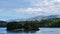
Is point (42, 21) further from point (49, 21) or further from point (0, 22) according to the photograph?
point (0, 22)

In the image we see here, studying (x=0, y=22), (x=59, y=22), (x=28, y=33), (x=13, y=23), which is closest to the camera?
(x=0, y=22)

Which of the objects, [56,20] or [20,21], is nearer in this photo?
[56,20]

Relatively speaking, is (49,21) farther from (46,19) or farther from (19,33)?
(19,33)

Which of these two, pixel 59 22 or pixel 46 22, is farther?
pixel 59 22

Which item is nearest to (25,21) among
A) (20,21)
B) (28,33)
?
(20,21)

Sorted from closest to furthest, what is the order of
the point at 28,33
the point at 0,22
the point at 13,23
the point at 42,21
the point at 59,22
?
the point at 0,22
the point at 42,21
the point at 59,22
the point at 13,23
the point at 28,33

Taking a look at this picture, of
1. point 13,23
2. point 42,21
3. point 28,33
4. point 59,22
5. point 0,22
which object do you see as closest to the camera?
point 0,22

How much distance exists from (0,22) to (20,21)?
326cm

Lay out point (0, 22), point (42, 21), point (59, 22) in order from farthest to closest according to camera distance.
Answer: point (59, 22) < point (42, 21) < point (0, 22)

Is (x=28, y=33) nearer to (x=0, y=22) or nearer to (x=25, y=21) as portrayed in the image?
(x=25, y=21)

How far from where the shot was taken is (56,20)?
13.4 metres

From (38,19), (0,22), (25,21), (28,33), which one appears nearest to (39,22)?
(38,19)

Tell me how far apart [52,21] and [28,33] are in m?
9.14

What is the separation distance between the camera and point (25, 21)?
15625mm
